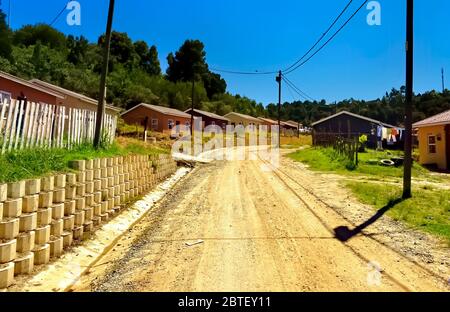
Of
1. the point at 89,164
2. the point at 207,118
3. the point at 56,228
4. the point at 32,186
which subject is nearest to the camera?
the point at 32,186

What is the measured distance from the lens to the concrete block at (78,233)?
6961 mm

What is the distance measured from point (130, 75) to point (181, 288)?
68.8m

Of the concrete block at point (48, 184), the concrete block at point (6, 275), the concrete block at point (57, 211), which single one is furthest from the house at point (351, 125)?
the concrete block at point (6, 275)

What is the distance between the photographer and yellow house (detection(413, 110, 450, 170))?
70.9 feet

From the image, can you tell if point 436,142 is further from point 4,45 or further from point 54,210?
point 4,45

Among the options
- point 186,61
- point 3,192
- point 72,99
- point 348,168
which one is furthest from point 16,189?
point 186,61

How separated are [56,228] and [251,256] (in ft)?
10.5

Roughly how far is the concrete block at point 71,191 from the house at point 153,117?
1549 inches

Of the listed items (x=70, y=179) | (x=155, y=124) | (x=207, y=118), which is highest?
(x=207, y=118)

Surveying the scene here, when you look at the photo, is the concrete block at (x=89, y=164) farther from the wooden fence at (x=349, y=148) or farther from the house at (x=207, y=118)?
the house at (x=207, y=118)

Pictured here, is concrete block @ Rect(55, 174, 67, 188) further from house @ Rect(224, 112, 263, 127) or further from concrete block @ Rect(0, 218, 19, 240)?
house @ Rect(224, 112, 263, 127)

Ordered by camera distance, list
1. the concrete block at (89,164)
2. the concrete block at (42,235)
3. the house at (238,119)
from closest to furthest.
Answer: the concrete block at (42,235)
the concrete block at (89,164)
the house at (238,119)

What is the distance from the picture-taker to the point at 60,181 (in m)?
6.54
